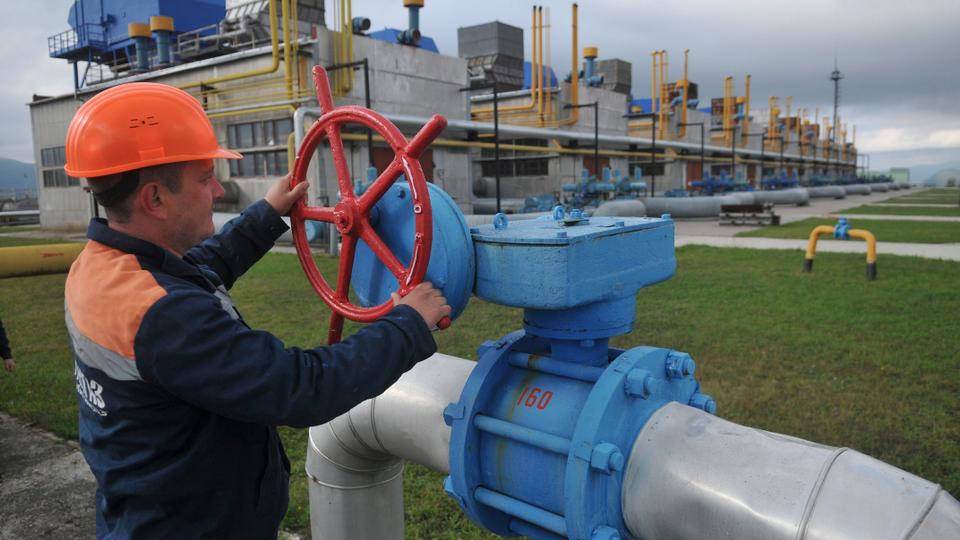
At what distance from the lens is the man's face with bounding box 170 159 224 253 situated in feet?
3.67

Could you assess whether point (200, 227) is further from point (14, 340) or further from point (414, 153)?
point (14, 340)

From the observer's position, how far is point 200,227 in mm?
1146

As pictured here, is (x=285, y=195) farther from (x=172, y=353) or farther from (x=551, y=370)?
(x=551, y=370)

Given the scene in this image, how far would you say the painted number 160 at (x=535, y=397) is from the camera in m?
1.24

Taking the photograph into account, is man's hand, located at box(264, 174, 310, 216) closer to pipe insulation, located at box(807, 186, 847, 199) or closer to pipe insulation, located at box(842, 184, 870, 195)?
pipe insulation, located at box(807, 186, 847, 199)

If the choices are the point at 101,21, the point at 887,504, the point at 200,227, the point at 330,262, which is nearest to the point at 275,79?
the point at 330,262

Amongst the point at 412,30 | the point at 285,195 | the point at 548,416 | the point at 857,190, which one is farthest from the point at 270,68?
the point at 857,190

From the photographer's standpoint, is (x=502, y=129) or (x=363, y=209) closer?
(x=363, y=209)

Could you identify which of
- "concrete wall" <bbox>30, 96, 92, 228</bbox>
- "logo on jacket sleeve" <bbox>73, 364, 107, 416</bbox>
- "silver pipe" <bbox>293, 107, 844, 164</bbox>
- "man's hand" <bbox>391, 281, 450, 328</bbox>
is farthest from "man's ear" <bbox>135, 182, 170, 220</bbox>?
"concrete wall" <bbox>30, 96, 92, 228</bbox>

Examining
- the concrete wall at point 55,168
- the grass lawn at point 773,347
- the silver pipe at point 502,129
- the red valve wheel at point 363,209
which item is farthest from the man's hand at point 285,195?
the concrete wall at point 55,168

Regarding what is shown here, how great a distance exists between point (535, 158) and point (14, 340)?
15472 millimetres

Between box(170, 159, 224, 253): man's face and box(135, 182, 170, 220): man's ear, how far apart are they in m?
0.01

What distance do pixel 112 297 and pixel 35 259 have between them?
2235 millimetres

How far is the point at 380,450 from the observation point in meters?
1.61
